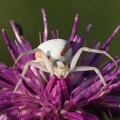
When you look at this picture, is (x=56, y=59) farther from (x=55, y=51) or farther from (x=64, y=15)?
(x=64, y=15)

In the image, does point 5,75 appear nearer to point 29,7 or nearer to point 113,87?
point 113,87

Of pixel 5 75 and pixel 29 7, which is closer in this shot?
pixel 5 75

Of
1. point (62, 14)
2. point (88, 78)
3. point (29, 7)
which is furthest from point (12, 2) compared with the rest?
point (88, 78)

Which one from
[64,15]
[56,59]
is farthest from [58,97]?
[64,15]

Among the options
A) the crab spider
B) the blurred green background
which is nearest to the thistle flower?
the crab spider

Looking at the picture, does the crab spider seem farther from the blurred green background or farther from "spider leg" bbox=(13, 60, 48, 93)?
the blurred green background

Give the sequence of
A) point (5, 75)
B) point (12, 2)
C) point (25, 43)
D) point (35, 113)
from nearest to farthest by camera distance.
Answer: point (35, 113) < point (5, 75) < point (25, 43) < point (12, 2)
